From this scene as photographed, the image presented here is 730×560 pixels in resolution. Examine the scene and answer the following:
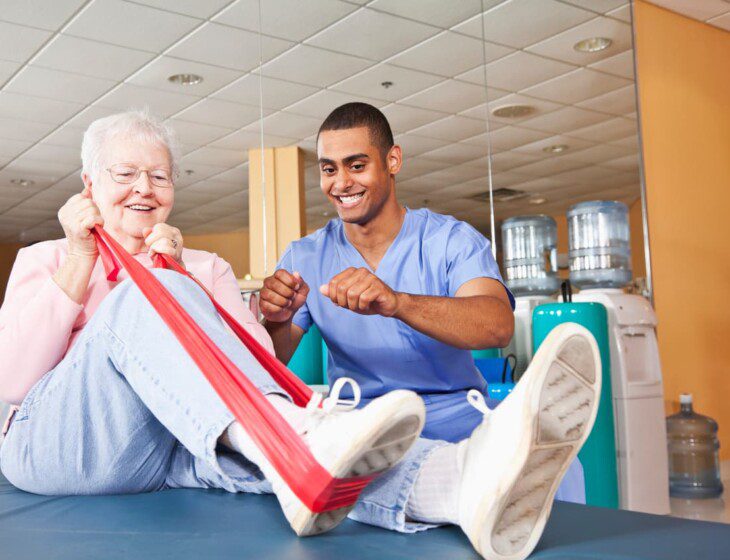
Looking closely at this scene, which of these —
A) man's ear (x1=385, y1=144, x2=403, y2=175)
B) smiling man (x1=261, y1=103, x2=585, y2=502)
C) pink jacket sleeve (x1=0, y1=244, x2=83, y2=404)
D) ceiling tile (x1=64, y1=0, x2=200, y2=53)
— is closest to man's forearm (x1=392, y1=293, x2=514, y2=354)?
smiling man (x1=261, y1=103, x2=585, y2=502)

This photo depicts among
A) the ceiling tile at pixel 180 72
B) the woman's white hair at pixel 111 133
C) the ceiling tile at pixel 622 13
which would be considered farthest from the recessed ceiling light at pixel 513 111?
the woman's white hair at pixel 111 133

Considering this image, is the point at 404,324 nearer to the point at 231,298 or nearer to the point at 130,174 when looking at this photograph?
the point at 231,298

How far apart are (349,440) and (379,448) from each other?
0.06m

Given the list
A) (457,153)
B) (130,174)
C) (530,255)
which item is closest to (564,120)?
(457,153)

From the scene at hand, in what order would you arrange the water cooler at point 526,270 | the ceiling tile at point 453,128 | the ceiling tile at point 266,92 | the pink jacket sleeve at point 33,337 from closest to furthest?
the pink jacket sleeve at point 33,337 < the water cooler at point 526,270 < the ceiling tile at point 266,92 < the ceiling tile at point 453,128

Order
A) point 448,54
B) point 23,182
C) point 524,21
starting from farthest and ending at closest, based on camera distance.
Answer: point 23,182
point 448,54
point 524,21

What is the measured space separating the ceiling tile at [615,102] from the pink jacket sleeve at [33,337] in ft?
13.1

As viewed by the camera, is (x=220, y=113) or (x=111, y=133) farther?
(x=220, y=113)

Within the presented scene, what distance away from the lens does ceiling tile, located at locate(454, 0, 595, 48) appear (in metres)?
4.13

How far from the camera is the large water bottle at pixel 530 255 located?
4191 millimetres

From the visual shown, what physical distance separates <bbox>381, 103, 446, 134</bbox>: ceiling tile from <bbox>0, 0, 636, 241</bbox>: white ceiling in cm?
2

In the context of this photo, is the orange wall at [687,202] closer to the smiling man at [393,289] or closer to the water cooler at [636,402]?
the water cooler at [636,402]

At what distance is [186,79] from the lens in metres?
4.88

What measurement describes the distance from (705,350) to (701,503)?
1.14m
